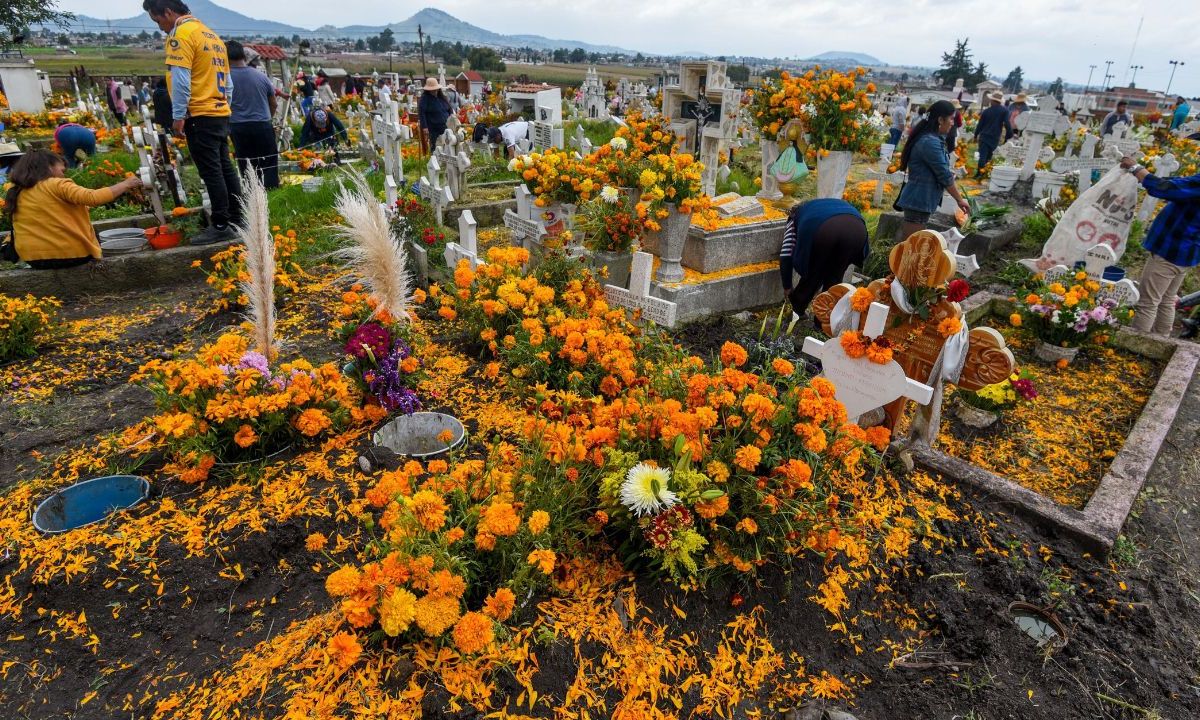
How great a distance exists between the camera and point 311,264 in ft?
20.4

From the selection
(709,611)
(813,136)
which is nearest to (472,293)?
(709,611)

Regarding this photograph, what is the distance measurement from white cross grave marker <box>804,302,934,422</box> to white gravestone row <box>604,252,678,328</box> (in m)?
1.19

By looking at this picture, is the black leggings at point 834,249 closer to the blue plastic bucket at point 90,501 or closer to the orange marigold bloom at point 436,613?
the orange marigold bloom at point 436,613

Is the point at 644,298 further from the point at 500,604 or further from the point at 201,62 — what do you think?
the point at 201,62

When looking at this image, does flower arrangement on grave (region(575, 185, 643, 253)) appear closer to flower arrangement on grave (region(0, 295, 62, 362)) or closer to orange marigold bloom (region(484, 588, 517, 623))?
orange marigold bloom (region(484, 588, 517, 623))

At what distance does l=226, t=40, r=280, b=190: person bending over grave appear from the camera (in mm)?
7145

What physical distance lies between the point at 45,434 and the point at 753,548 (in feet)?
12.4

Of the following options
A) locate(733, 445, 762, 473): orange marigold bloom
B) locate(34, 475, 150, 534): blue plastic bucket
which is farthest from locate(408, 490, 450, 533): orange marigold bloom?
locate(34, 475, 150, 534): blue plastic bucket

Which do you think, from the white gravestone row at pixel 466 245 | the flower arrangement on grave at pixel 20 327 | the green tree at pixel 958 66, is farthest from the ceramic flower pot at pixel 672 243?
the green tree at pixel 958 66

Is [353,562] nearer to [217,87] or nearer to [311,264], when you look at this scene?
[311,264]

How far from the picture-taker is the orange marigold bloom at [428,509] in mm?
2059

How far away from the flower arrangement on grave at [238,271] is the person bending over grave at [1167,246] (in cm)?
728

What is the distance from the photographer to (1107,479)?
3.50 metres

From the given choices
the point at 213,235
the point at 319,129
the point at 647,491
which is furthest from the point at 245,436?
the point at 319,129
